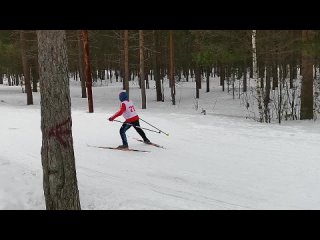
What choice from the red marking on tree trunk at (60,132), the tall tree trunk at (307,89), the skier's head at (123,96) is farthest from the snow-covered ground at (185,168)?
the red marking on tree trunk at (60,132)

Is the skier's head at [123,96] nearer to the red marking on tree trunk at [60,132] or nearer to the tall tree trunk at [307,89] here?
the red marking on tree trunk at [60,132]

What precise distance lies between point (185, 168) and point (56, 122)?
14.3ft

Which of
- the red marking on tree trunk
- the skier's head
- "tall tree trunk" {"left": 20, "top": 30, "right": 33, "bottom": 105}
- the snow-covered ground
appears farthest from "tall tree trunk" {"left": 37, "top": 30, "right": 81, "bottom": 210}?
"tall tree trunk" {"left": 20, "top": 30, "right": 33, "bottom": 105}

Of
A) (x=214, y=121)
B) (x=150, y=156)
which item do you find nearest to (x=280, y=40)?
(x=214, y=121)

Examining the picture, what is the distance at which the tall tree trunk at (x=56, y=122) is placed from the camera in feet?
15.8

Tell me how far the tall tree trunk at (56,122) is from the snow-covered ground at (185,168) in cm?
126

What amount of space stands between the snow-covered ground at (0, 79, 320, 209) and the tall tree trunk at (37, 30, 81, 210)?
126cm

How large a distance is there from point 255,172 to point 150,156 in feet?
9.45

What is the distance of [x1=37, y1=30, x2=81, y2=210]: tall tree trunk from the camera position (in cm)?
481

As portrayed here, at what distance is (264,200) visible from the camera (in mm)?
6535

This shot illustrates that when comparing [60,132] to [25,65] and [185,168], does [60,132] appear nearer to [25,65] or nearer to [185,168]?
[185,168]
